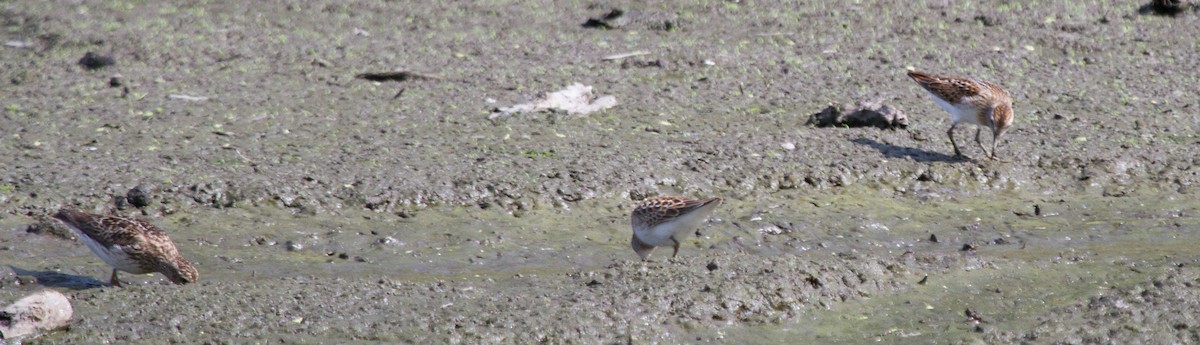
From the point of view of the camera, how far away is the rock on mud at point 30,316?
217 inches

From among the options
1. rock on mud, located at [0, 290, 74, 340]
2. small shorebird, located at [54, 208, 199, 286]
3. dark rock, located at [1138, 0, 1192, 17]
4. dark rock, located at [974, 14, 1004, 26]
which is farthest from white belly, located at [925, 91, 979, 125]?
rock on mud, located at [0, 290, 74, 340]

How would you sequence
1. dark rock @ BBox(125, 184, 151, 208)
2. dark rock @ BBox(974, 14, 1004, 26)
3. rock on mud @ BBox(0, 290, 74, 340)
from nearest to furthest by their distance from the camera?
rock on mud @ BBox(0, 290, 74, 340) < dark rock @ BBox(125, 184, 151, 208) < dark rock @ BBox(974, 14, 1004, 26)

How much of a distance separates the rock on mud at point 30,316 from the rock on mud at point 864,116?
5.71 meters

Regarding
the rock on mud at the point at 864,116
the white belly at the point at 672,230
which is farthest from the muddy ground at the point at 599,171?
the white belly at the point at 672,230

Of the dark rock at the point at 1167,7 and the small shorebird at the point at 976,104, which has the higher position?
the small shorebird at the point at 976,104

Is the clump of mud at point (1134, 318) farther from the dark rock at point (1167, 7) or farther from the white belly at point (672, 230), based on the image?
the dark rock at point (1167, 7)

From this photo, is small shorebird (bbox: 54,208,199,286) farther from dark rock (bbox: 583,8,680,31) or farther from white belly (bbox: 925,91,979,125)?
dark rock (bbox: 583,8,680,31)

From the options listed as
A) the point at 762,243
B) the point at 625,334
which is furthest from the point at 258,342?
the point at 762,243

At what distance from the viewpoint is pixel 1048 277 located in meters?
7.06

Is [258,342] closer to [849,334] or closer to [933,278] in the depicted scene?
[849,334]

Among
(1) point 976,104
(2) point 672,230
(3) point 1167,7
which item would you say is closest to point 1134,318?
(2) point 672,230

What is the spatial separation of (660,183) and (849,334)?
247cm

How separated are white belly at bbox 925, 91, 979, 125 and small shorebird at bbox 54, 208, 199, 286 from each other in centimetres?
522

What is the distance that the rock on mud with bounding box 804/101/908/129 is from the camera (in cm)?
959
